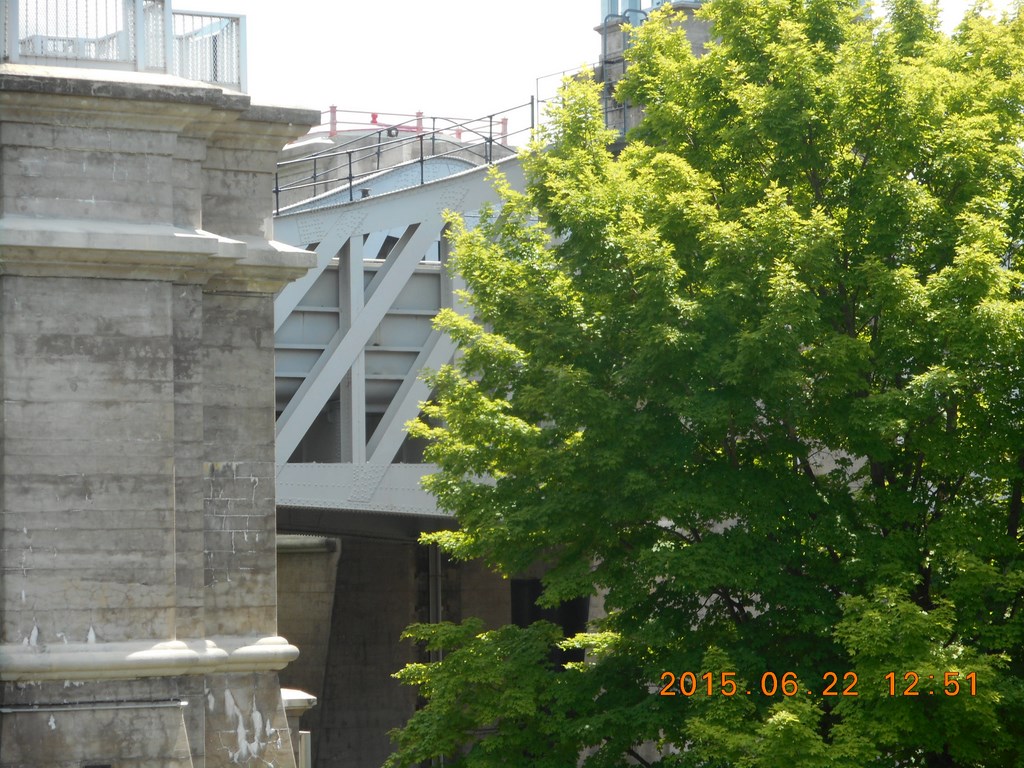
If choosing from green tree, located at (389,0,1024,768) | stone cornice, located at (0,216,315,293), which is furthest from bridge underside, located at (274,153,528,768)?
stone cornice, located at (0,216,315,293)

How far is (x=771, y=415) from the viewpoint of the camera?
20219mm

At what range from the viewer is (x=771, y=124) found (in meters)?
20.6

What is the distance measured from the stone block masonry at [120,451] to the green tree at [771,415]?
435 cm

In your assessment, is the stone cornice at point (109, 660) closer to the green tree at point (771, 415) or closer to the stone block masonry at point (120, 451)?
the stone block masonry at point (120, 451)

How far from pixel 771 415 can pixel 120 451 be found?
7.79m

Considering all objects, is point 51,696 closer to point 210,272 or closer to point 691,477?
point 210,272

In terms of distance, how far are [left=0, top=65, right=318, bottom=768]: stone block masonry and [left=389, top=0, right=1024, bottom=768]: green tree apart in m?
4.35

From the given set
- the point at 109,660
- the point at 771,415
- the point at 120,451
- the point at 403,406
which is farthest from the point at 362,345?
the point at 109,660

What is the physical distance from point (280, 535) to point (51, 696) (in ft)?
87.4

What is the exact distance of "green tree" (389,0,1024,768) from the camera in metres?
18.8

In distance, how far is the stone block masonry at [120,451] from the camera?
16.4 metres

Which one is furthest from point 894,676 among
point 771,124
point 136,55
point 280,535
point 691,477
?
point 280,535

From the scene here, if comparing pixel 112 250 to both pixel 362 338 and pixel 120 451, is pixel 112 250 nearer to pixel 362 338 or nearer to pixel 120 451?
pixel 120 451

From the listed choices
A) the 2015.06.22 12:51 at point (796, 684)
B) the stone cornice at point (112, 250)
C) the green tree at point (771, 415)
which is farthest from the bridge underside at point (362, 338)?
the stone cornice at point (112, 250)
